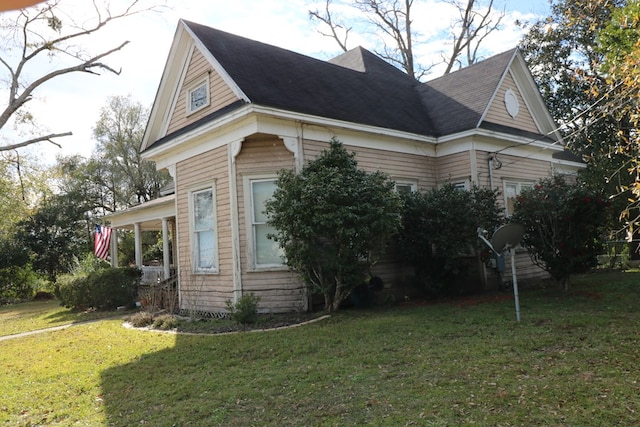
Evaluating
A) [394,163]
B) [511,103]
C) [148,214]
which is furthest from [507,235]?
[148,214]

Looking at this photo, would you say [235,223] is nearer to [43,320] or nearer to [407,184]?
[407,184]

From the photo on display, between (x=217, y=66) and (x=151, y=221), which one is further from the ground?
(x=217, y=66)

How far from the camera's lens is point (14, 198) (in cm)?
2828

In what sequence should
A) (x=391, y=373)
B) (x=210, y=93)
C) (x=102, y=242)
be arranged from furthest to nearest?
1. (x=102, y=242)
2. (x=210, y=93)
3. (x=391, y=373)

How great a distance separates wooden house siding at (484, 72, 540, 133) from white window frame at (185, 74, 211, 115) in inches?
290

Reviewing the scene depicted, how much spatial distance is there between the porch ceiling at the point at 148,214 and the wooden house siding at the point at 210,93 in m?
3.59

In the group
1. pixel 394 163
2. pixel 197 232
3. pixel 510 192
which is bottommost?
pixel 197 232

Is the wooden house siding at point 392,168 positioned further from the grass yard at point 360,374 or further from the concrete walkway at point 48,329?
the concrete walkway at point 48,329

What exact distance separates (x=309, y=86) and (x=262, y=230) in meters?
3.81

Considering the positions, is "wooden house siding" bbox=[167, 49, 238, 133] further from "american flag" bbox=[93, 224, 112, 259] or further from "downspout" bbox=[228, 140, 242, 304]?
"american flag" bbox=[93, 224, 112, 259]

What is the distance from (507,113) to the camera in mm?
13781

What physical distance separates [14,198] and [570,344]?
31100 mm

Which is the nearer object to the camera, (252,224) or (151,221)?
(252,224)

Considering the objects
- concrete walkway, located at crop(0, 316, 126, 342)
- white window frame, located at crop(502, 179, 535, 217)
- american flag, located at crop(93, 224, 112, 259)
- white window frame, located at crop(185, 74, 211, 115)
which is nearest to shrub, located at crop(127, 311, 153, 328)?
concrete walkway, located at crop(0, 316, 126, 342)
